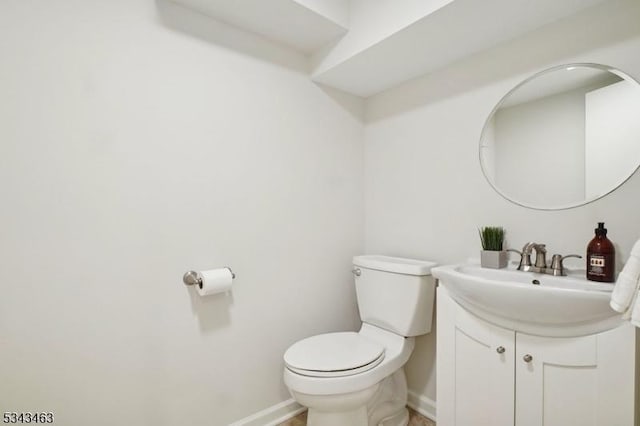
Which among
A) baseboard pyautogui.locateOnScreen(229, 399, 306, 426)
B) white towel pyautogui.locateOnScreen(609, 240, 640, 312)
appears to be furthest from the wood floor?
white towel pyautogui.locateOnScreen(609, 240, 640, 312)

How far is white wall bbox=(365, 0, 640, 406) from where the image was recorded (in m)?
1.20

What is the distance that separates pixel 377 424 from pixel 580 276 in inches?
45.9

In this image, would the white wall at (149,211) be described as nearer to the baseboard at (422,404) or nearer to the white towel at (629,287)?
the baseboard at (422,404)

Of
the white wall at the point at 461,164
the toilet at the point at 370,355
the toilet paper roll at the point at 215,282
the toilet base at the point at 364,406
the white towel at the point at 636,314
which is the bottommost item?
the toilet base at the point at 364,406

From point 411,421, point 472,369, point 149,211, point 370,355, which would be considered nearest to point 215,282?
point 149,211

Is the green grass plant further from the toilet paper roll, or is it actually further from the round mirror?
the toilet paper roll

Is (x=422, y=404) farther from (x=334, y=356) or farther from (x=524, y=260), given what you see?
(x=524, y=260)

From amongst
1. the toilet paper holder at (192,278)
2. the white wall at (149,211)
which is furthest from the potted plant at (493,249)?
the toilet paper holder at (192,278)

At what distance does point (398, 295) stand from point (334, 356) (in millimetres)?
443

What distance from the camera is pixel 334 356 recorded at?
1434 mm

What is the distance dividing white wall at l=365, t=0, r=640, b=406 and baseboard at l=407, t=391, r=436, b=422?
0.12 feet

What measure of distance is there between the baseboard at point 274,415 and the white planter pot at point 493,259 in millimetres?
1265

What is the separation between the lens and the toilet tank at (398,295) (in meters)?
1.55

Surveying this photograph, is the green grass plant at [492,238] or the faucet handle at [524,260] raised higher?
the green grass plant at [492,238]
